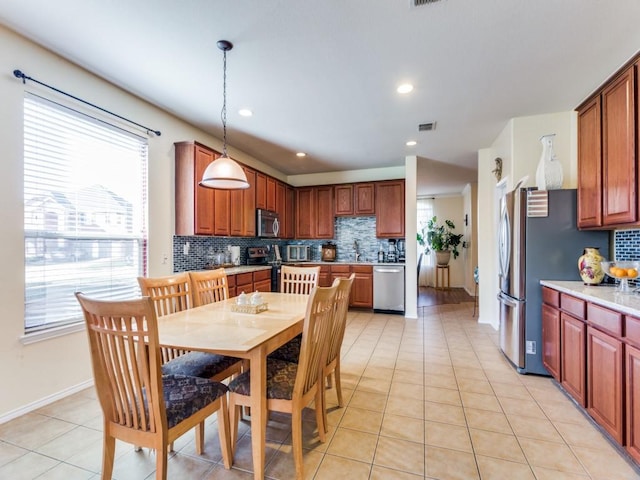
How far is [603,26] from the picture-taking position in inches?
77.7

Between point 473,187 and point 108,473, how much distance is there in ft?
24.4

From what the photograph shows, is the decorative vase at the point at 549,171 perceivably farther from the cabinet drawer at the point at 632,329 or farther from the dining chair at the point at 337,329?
the dining chair at the point at 337,329

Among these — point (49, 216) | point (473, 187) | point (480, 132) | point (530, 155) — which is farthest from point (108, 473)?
point (473, 187)

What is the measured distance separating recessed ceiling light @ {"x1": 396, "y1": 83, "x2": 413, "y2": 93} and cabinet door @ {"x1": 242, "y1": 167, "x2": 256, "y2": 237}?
2434mm

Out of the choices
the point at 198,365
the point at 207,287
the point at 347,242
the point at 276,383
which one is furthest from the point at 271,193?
the point at 276,383

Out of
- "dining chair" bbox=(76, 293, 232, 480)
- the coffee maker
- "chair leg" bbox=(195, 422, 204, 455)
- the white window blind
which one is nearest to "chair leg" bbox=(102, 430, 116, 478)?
"dining chair" bbox=(76, 293, 232, 480)

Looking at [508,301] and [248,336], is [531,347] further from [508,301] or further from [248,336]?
[248,336]

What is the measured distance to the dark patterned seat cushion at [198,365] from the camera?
72.3 inches

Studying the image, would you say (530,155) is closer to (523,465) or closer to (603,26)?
(603,26)

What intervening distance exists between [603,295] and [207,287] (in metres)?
2.87

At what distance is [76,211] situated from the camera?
2.55 metres

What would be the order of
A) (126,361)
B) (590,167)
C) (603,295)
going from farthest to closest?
(590,167)
(603,295)
(126,361)

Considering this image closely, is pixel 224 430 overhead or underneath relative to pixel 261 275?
underneath

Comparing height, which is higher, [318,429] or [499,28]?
[499,28]
